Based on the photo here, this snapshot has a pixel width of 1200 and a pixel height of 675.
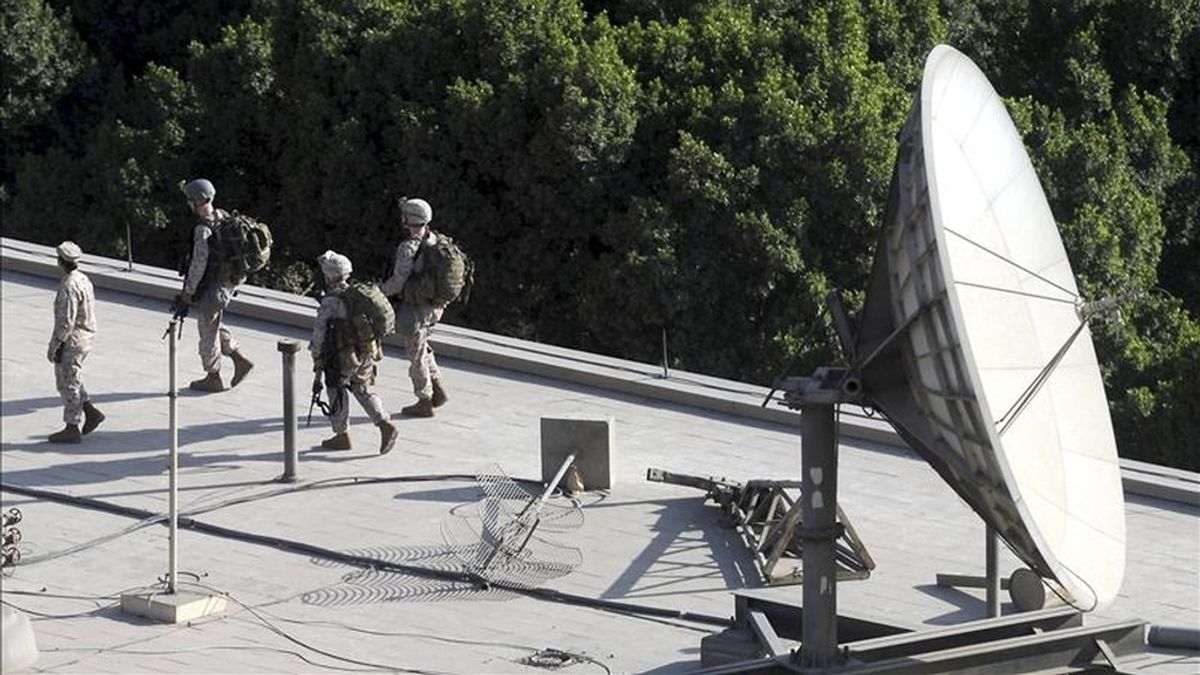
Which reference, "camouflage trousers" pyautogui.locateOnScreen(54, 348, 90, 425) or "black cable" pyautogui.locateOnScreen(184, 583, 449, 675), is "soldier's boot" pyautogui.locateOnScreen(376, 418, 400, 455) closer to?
"camouflage trousers" pyautogui.locateOnScreen(54, 348, 90, 425)

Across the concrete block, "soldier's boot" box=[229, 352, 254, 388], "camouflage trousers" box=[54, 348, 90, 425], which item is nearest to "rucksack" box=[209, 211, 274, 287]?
"soldier's boot" box=[229, 352, 254, 388]

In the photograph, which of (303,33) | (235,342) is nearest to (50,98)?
(303,33)

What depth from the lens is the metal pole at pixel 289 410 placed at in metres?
18.4

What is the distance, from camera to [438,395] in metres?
21.0

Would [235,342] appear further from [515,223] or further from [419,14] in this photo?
[419,14]

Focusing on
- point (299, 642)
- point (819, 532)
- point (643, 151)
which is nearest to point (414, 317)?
point (299, 642)

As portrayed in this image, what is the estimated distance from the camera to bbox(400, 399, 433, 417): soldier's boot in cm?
2073

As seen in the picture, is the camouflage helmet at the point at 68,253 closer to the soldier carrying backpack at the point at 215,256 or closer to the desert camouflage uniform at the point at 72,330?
the desert camouflage uniform at the point at 72,330

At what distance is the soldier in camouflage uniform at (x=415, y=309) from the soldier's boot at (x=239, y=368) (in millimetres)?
1578

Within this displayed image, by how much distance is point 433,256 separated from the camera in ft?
65.4

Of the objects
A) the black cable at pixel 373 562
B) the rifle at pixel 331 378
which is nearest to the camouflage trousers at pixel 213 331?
the rifle at pixel 331 378

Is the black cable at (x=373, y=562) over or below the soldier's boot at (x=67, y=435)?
below

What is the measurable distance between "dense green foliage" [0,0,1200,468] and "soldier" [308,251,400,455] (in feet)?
38.1

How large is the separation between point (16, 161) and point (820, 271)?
15841 millimetres
